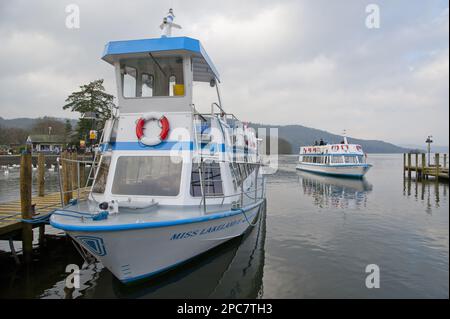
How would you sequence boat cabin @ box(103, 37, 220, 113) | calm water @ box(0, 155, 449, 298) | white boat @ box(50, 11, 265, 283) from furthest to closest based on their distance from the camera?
boat cabin @ box(103, 37, 220, 113) < calm water @ box(0, 155, 449, 298) < white boat @ box(50, 11, 265, 283)

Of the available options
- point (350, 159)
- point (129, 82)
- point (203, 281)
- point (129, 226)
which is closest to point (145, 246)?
point (129, 226)

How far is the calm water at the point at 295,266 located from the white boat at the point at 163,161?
0.73 meters

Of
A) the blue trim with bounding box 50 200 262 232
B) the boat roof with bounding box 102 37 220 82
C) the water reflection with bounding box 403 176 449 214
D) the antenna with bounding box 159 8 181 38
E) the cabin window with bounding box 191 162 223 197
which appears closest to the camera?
the blue trim with bounding box 50 200 262 232

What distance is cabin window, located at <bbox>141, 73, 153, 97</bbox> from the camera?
8812 millimetres

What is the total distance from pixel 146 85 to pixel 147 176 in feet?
9.03

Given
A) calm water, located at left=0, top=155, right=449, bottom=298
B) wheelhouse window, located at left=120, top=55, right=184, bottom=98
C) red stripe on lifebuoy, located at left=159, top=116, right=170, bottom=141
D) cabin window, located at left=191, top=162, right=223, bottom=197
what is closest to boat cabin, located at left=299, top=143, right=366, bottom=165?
calm water, located at left=0, top=155, right=449, bottom=298

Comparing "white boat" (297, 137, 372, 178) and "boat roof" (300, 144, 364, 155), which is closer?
"white boat" (297, 137, 372, 178)

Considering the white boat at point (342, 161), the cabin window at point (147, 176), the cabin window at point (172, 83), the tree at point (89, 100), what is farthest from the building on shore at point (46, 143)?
the cabin window at point (147, 176)

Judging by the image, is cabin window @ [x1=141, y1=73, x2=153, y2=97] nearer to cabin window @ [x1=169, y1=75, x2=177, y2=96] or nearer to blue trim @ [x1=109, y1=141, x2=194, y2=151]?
cabin window @ [x1=169, y1=75, x2=177, y2=96]

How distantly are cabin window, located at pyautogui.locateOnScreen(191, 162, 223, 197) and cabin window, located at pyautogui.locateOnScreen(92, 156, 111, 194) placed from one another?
2538 mm

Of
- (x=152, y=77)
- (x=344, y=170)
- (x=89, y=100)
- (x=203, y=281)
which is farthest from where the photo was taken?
(x=89, y=100)

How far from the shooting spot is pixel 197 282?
296 inches

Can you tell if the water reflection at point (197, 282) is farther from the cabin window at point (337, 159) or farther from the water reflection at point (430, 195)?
the cabin window at point (337, 159)

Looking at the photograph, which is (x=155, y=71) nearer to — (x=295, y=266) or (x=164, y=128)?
(x=164, y=128)
